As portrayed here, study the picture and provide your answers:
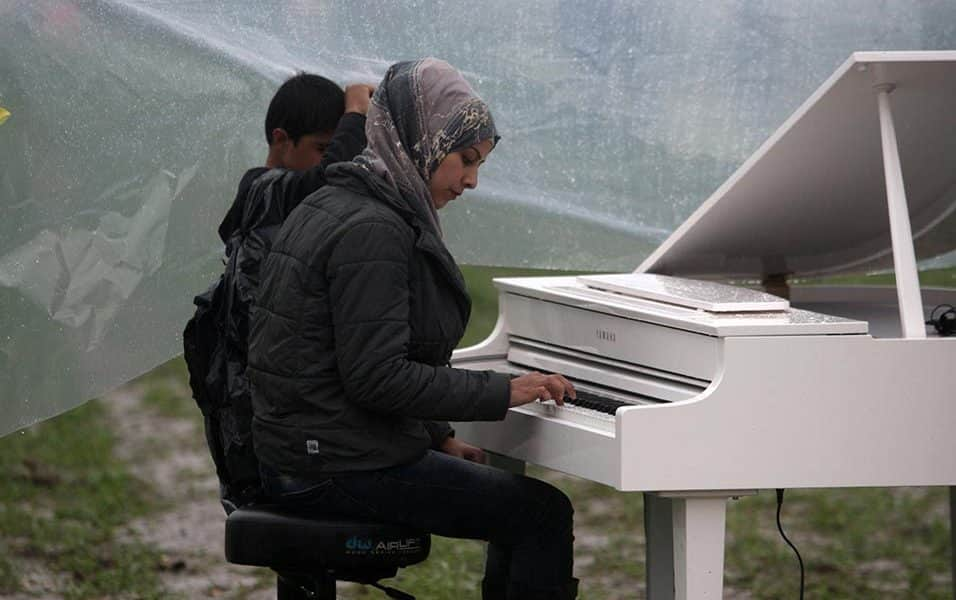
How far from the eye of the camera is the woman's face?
3635mm

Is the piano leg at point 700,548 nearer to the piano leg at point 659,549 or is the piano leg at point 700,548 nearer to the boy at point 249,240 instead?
the piano leg at point 659,549

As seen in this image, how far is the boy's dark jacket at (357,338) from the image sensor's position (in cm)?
343

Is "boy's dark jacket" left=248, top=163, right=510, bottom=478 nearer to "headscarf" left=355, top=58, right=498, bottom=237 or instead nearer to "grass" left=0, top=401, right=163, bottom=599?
"headscarf" left=355, top=58, right=498, bottom=237

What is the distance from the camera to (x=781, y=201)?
4270 mm

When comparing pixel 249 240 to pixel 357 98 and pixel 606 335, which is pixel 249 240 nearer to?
pixel 357 98

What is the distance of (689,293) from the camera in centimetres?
390

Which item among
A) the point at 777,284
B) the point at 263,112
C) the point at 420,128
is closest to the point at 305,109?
the point at 263,112

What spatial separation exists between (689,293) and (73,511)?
4123 millimetres

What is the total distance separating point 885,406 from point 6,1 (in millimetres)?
2407

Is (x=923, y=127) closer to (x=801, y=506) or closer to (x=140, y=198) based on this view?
(x=140, y=198)

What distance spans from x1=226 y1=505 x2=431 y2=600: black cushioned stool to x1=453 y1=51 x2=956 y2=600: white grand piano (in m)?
0.36

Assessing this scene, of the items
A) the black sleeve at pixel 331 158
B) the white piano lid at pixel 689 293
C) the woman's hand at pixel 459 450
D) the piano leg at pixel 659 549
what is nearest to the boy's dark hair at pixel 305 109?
the black sleeve at pixel 331 158

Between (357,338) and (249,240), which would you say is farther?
(249,240)

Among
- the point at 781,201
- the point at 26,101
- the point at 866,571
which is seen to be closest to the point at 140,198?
the point at 26,101
